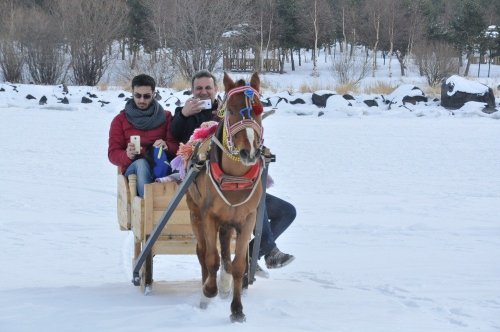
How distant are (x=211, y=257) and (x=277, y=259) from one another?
3.20 feet

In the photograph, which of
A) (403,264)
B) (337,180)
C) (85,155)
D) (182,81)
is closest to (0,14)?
(182,81)

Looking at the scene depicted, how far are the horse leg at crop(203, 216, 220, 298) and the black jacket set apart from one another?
1081 millimetres

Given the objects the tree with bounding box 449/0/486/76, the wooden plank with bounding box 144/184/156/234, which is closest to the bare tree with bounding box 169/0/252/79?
the tree with bounding box 449/0/486/76

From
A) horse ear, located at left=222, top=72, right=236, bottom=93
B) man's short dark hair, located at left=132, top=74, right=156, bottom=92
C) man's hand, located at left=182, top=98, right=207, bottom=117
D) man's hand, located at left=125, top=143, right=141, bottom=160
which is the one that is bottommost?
man's hand, located at left=125, top=143, right=141, bottom=160

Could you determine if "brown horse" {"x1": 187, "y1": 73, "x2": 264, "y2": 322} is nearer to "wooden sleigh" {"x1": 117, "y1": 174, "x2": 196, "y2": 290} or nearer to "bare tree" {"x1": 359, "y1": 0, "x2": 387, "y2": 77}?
"wooden sleigh" {"x1": 117, "y1": 174, "x2": 196, "y2": 290}

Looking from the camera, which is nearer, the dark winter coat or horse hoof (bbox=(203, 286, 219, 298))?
horse hoof (bbox=(203, 286, 219, 298))

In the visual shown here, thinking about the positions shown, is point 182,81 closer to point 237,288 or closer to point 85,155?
point 85,155

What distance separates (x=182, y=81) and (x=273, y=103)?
505 centimetres

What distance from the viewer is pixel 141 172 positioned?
5.41 metres

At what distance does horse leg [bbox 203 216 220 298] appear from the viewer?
15.0 feet

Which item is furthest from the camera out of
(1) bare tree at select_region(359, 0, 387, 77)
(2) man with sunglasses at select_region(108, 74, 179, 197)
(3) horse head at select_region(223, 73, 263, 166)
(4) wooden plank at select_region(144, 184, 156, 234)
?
(1) bare tree at select_region(359, 0, 387, 77)

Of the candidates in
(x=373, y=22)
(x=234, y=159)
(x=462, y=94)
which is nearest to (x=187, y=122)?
(x=234, y=159)

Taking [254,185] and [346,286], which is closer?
[254,185]

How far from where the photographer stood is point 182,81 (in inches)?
1068
